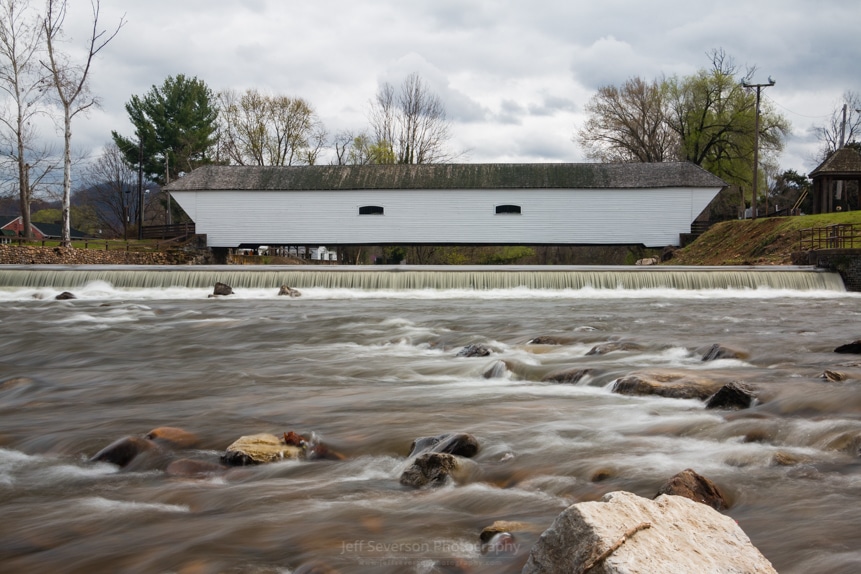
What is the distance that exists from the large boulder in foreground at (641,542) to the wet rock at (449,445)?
1958mm

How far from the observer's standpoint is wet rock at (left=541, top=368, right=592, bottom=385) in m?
6.87

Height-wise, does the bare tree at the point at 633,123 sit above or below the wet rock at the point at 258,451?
above

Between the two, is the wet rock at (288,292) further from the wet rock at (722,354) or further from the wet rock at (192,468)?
the wet rock at (192,468)

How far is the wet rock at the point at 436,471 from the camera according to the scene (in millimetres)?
3979

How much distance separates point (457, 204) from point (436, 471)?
87.2 feet

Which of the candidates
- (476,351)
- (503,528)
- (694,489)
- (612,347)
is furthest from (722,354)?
(503,528)

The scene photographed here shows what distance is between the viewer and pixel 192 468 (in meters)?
4.27

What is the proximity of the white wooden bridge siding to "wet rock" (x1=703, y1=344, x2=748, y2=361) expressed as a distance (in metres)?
22.0

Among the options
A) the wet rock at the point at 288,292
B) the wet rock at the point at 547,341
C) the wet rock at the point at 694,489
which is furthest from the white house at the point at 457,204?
the wet rock at the point at 694,489

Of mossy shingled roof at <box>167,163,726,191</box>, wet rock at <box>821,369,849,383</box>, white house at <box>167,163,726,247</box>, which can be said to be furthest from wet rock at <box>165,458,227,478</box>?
mossy shingled roof at <box>167,163,726,191</box>

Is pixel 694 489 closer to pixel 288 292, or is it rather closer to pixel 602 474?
pixel 602 474

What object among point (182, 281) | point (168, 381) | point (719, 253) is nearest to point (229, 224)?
point (182, 281)

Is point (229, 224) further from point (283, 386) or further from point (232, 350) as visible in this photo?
point (283, 386)

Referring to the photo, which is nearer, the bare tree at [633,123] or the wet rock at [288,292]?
the wet rock at [288,292]
